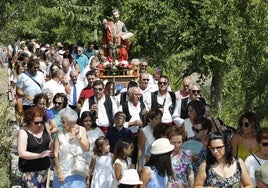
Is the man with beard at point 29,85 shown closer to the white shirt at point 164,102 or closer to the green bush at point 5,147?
the green bush at point 5,147

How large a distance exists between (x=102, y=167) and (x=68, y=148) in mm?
571

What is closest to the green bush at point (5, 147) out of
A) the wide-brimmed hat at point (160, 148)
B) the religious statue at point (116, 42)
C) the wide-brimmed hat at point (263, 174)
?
the wide-brimmed hat at point (160, 148)

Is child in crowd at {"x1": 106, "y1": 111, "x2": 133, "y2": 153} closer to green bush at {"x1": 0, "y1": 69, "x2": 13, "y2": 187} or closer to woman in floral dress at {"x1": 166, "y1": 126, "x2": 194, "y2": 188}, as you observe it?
green bush at {"x1": 0, "y1": 69, "x2": 13, "y2": 187}

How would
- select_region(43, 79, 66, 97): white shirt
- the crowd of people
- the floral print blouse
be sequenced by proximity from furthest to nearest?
select_region(43, 79, 66, 97): white shirt < the floral print blouse < the crowd of people

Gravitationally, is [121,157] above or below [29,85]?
below

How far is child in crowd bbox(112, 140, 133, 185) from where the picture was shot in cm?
891

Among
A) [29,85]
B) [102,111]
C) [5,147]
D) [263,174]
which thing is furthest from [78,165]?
[29,85]

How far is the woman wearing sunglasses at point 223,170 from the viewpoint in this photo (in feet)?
23.6

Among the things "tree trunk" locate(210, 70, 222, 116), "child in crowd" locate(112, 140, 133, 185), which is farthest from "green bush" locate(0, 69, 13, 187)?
"tree trunk" locate(210, 70, 222, 116)

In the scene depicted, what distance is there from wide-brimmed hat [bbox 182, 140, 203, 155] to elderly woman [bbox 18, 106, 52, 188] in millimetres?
1620

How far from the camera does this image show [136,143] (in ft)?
34.2

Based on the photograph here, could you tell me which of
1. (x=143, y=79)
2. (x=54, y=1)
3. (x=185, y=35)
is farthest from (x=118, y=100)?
(x=185, y=35)

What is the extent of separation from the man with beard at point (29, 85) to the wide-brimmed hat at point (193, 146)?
4398 mm

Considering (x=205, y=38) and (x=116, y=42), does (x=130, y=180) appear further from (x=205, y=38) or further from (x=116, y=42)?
(x=205, y=38)
